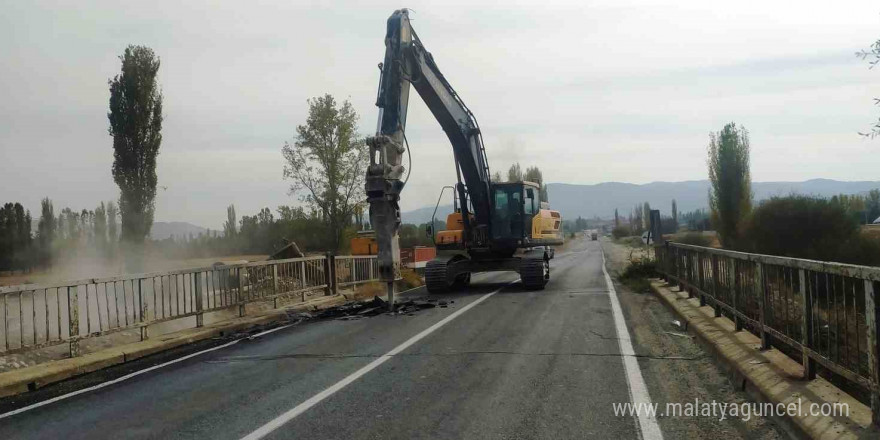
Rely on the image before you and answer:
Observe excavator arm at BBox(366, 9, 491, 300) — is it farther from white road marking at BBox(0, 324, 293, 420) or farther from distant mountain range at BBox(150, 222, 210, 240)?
distant mountain range at BBox(150, 222, 210, 240)

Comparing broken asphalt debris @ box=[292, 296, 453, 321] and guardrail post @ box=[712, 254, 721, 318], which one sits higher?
guardrail post @ box=[712, 254, 721, 318]

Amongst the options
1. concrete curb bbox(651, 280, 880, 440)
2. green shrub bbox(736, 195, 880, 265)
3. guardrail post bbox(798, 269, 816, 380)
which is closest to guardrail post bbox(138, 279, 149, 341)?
concrete curb bbox(651, 280, 880, 440)

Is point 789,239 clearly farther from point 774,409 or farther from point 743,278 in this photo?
point 774,409

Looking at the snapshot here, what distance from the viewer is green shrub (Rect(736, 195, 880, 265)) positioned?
2438 centimetres

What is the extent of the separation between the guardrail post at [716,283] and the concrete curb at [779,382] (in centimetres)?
22

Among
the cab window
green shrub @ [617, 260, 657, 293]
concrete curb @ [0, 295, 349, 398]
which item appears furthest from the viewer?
green shrub @ [617, 260, 657, 293]

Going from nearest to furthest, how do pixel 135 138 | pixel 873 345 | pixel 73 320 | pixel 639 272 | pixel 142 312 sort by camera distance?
pixel 873 345, pixel 73 320, pixel 142 312, pixel 639 272, pixel 135 138

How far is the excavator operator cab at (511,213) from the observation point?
2131cm

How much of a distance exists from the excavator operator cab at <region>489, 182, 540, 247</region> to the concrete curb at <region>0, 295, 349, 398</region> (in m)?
8.50

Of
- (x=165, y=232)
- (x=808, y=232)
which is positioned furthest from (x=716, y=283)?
(x=165, y=232)

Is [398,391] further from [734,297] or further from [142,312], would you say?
[142,312]

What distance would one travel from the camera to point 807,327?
20.6 feet

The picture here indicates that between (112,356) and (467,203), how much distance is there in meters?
13.5

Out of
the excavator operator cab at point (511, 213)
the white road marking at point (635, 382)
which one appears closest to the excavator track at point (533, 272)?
the excavator operator cab at point (511, 213)
